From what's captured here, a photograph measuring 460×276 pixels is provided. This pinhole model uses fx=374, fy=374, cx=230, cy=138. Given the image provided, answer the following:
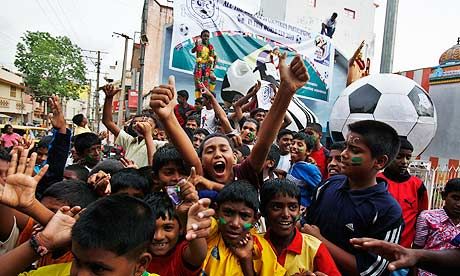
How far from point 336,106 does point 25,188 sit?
17.8 ft

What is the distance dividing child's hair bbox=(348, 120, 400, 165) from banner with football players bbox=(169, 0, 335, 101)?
7155mm

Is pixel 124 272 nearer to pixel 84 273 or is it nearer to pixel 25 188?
pixel 84 273

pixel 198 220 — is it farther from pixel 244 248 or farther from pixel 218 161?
pixel 218 161

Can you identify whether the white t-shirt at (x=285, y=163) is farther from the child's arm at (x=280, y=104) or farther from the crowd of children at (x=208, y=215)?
the child's arm at (x=280, y=104)

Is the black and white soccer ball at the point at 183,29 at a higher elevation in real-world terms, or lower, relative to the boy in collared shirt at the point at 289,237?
higher

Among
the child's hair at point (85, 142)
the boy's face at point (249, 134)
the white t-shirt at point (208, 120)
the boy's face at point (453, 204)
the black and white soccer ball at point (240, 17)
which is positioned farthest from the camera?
the black and white soccer ball at point (240, 17)

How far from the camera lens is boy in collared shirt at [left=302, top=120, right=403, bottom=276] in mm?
1815

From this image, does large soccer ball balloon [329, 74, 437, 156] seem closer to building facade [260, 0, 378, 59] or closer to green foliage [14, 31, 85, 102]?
building facade [260, 0, 378, 59]

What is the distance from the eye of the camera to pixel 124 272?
1326mm

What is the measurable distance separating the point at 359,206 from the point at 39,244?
4.82 ft

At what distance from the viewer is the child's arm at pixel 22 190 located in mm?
1530

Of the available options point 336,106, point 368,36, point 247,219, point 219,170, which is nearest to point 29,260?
point 247,219

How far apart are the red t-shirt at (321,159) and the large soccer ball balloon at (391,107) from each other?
1261 mm

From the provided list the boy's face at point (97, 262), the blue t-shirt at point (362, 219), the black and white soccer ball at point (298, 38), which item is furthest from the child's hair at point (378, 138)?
the black and white soccer ball at point (298, 38)
